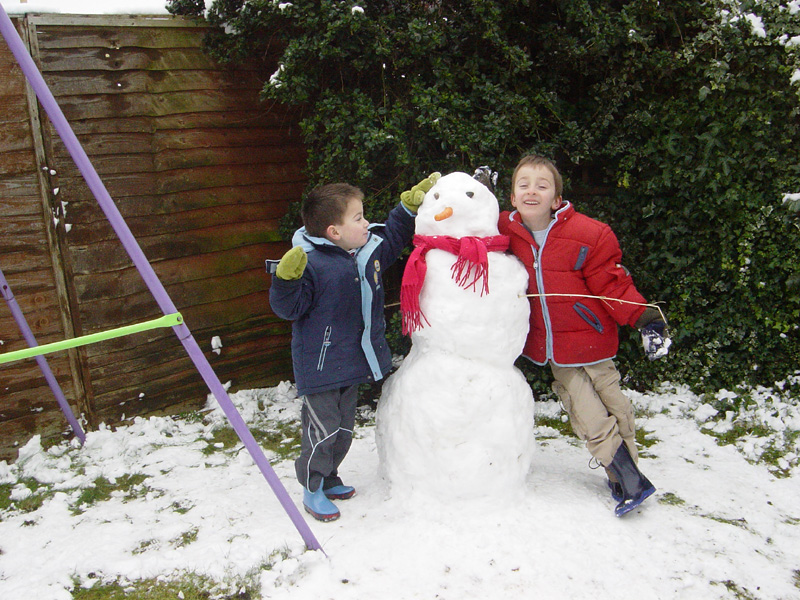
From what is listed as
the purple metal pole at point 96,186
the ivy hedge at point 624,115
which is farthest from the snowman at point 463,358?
the ivy hedge at point 624,115

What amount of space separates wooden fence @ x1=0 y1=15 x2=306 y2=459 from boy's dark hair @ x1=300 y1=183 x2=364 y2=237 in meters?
1.51

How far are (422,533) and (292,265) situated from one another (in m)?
1.09

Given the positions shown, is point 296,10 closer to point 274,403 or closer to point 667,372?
point 274,403

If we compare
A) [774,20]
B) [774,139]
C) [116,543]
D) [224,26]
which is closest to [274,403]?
[116,543]

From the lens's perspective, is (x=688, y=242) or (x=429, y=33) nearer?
(x=429, y=33)

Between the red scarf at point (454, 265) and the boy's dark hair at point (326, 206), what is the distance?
1.03 ft

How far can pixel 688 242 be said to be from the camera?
3.69 m

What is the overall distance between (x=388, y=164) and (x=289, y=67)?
718 mm

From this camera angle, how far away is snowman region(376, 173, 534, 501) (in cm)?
253

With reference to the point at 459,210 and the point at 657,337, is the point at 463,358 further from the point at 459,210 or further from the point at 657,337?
the point at 657,337

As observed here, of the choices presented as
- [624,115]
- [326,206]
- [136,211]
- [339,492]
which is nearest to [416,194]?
[326,206]

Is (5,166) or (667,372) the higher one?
(5,166)

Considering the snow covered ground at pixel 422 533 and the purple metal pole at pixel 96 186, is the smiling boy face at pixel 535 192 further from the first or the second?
the purple metal pole at pixel 96 186

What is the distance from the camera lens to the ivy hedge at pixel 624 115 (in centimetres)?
335
